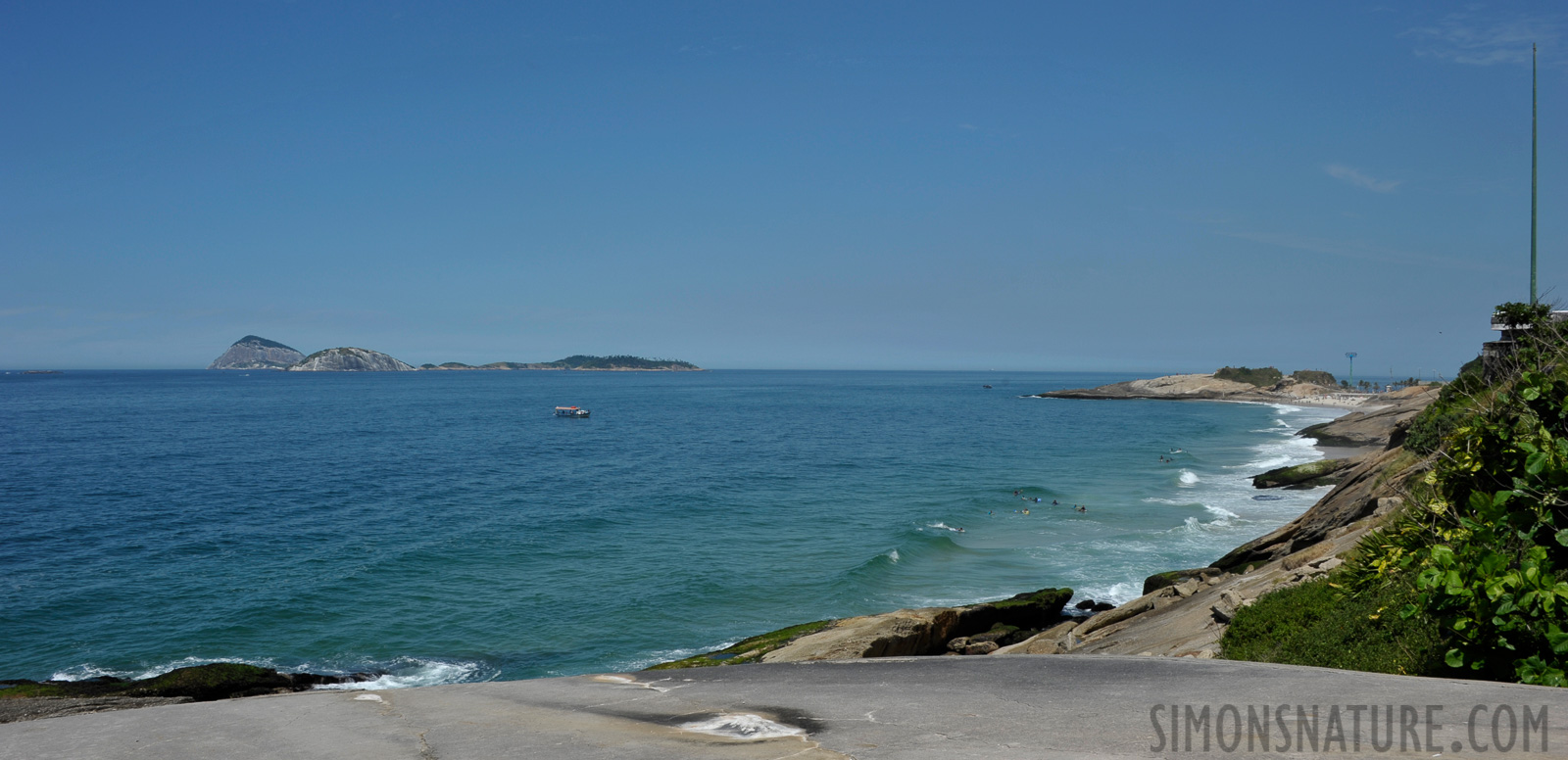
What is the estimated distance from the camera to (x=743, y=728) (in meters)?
6.53

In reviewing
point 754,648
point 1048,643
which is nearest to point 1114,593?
point 1048,643

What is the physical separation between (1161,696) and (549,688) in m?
5.69

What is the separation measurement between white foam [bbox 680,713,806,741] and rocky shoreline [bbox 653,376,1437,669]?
626 centimetres

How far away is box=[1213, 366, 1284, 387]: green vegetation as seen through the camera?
164 m

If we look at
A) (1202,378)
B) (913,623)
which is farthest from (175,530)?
(1202,378)

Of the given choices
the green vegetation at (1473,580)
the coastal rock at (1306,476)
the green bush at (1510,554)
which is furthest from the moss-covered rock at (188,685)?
the coastal rock at (1306,476)

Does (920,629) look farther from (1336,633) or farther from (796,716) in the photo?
(796,716)

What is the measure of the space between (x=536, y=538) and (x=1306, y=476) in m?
41.4

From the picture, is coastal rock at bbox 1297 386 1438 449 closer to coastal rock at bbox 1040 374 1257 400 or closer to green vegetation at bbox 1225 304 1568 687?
green vegetation at bbox 1225 304 1568 687

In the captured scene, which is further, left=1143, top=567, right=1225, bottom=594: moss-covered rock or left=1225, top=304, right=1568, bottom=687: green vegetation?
left=1143, top=567, right=1225, bottom=594: moss-covered rock

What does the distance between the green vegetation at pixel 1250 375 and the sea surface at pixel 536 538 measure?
9763 centimetres

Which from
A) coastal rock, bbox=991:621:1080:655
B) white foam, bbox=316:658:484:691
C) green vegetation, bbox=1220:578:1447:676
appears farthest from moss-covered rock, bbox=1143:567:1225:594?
white foam, bbox=316:658:484:691

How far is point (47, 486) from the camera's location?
46.8 m

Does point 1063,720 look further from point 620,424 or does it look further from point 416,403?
point 416,403
